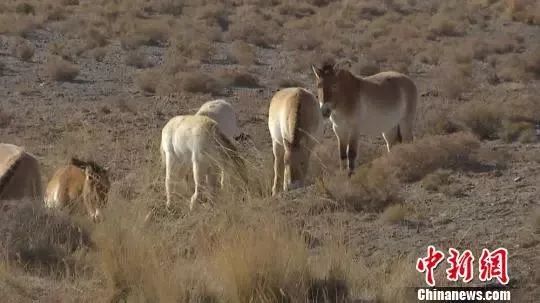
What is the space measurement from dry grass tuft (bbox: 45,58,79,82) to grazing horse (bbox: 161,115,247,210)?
13130mm

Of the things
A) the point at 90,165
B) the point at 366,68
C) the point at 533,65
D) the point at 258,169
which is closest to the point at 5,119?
the point at 90,165

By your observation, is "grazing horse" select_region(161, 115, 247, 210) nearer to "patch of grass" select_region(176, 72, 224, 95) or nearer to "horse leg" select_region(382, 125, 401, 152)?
"horse leg" select_region(382, 125, 401, 152)

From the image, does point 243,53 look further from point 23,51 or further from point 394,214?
point 394,214

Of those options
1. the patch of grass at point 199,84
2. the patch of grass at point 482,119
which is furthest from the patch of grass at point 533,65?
the patch of grass at point 199,84

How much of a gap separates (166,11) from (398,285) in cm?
3536

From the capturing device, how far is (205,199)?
380 inches

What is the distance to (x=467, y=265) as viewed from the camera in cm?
727

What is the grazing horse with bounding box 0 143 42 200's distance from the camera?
30.7 ft

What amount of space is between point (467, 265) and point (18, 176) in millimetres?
4911

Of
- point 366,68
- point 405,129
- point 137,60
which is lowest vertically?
point 366,68

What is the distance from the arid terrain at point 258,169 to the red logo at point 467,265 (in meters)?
0.12

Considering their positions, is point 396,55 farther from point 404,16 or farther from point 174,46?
point 404,16

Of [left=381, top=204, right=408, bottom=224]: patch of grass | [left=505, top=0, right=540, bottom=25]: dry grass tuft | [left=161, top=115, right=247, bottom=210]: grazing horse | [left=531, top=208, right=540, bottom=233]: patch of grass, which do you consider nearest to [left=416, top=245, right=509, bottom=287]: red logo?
[left=531, top=208, right=540, bottom=233]: patch of grass

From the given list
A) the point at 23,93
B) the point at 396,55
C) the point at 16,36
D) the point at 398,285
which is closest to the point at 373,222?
the point at 398,285
